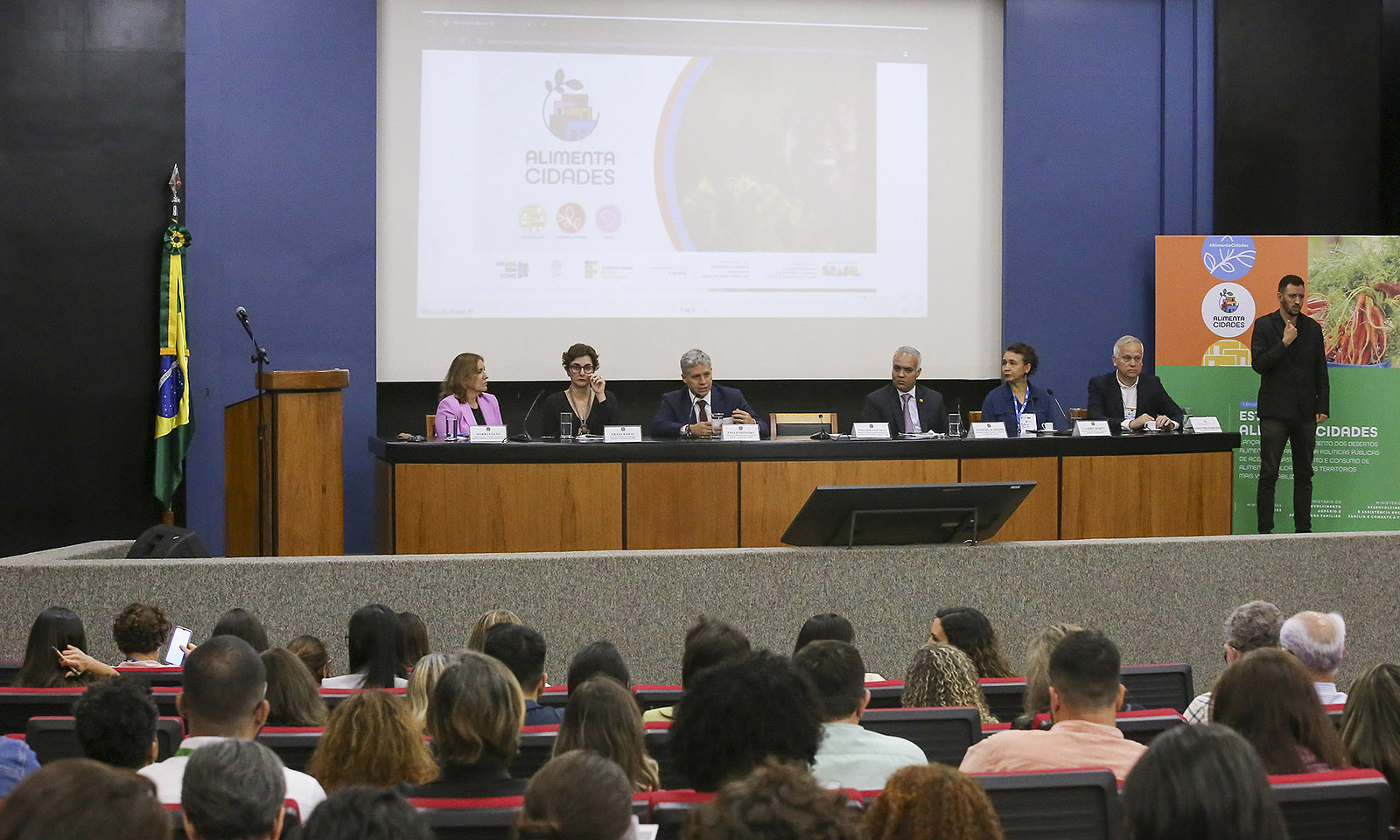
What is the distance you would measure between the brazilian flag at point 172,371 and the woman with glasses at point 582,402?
7.52 feet

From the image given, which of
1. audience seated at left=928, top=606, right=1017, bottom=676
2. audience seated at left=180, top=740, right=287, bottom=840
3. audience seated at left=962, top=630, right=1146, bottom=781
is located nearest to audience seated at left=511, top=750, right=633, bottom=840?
audience seated at left=180, top=740, right=287, bottom=840

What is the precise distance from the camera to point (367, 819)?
1.44 metres

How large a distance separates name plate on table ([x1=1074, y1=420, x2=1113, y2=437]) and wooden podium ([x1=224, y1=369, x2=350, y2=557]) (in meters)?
3.66

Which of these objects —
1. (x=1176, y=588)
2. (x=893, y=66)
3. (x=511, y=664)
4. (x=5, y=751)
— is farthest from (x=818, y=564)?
(x=893, y=66)

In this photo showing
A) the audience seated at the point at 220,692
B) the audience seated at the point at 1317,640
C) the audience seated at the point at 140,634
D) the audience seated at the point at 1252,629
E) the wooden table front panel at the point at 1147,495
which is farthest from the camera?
the wooden table front panel at the point at 1147,495

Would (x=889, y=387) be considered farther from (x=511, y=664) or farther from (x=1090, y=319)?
(x=511, y=664)

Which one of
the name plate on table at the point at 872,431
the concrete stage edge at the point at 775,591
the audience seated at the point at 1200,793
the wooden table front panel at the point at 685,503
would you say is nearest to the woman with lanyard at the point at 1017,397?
the name plate on table at the point at 872,431

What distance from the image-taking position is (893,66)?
8.34 meters

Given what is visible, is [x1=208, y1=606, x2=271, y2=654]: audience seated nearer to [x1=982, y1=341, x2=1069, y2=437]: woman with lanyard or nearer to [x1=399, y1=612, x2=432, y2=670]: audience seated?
[x1=399, y1=612, x2=432, y2=670]: audience seated

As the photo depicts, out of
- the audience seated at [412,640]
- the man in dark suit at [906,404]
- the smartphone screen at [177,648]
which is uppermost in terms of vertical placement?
the man in dark suit at [906,404]

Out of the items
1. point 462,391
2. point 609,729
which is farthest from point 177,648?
point 462,391

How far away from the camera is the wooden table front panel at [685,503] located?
5953 mm

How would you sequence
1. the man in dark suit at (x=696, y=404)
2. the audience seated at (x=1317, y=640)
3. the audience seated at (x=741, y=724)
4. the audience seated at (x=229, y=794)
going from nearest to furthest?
the audience seated at (x=229, y=794) → the audience seated at (x=741, y=724) → the audience seated at (x=1317, y=640) → the man in dark suit at (x=696, y=404)

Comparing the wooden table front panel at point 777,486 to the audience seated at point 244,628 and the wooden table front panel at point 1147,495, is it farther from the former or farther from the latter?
the audience seated at point 244,628
